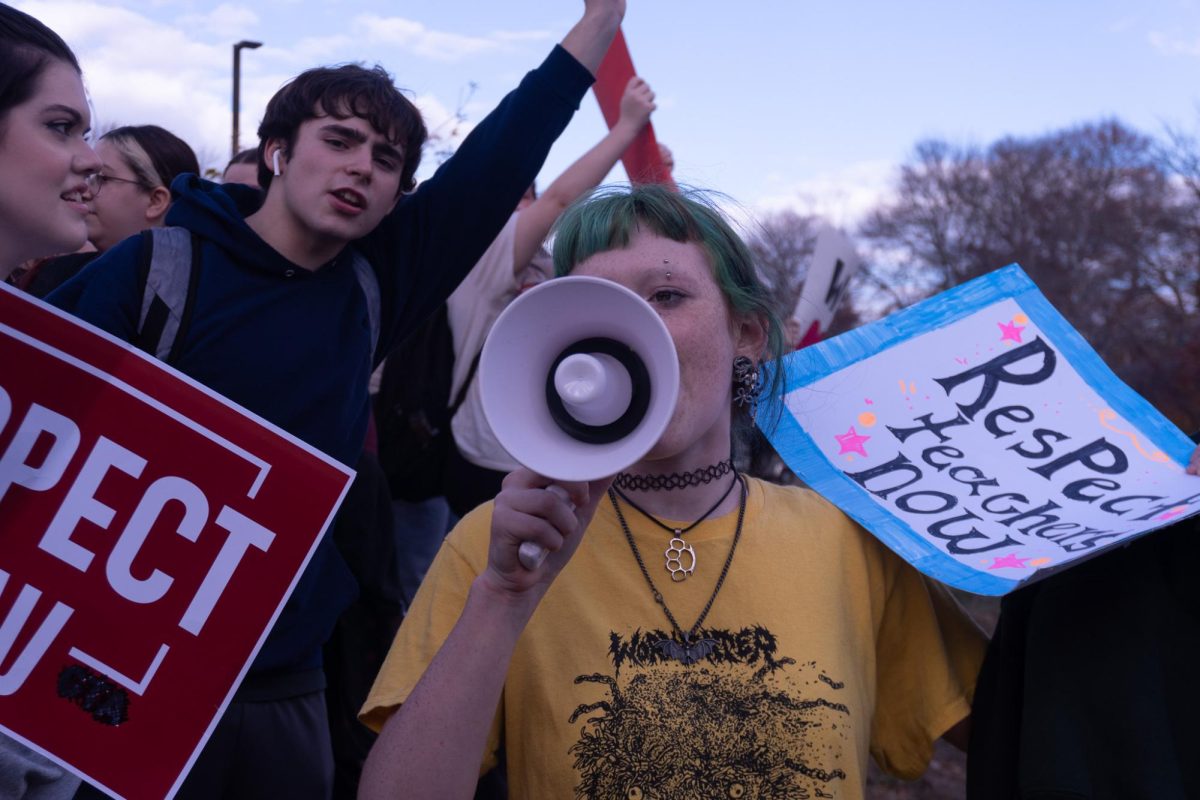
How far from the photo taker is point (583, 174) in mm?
3387

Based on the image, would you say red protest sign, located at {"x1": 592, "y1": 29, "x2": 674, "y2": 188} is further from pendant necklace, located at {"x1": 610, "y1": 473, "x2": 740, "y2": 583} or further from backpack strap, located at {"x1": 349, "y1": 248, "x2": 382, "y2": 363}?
pendant necklace, located at {"x1": 610, "y1": 473, "x2": 740, "y2": 583}

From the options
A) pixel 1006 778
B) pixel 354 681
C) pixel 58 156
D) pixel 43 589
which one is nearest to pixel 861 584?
pixel 1006 778

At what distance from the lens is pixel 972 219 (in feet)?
130

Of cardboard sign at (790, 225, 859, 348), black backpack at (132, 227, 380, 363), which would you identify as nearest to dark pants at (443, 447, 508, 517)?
black backpack at (132, 227, 380, 363)

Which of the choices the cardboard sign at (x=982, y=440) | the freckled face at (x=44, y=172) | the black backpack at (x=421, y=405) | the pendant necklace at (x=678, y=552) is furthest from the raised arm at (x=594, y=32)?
the black backpack at (x=421, y=405)

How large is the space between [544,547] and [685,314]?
1.75 ft

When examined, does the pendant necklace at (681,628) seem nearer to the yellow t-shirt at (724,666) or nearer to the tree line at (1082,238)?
the yellow t-shirt at (724,666)

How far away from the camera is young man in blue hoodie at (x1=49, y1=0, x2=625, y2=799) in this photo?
6.98 feet

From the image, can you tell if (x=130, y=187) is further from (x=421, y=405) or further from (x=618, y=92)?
(x=618, y=92)

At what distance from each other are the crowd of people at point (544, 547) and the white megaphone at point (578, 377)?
92mm

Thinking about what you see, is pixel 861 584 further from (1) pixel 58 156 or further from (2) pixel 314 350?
(1) pixel 58 156

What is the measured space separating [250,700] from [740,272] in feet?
4.10

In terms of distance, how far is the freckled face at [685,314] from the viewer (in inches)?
68.4

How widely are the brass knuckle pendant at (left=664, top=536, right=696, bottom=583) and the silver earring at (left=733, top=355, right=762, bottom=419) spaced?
0.31 m
